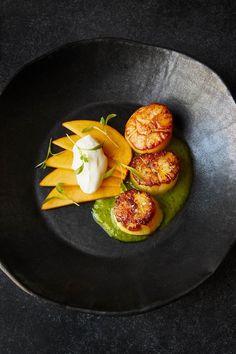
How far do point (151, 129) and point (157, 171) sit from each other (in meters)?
0.24

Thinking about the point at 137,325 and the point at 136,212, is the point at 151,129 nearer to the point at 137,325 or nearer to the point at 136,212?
the point at 136,212

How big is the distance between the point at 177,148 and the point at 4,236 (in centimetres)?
107

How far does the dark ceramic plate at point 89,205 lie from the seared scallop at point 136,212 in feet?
0.35

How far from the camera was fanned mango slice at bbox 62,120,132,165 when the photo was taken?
2957 mm

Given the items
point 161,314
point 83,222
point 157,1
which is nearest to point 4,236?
point 83,222

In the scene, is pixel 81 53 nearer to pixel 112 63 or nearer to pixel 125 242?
pixel 112 63

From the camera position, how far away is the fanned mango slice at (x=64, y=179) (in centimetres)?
291

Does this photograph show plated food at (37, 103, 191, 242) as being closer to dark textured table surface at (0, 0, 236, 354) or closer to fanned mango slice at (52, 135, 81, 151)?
fanned mango slice at (52, 135, 81, 151)

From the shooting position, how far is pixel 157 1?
3357mm

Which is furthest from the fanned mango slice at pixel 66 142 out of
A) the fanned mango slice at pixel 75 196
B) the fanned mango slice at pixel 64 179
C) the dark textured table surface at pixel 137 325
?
the dark textured table surface at pixel 137 325

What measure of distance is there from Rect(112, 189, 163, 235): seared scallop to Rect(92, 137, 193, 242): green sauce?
6 centimetres

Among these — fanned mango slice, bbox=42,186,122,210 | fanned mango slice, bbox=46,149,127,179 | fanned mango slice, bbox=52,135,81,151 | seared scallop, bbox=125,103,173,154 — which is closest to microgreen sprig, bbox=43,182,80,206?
fanned mango slice, bbox=42,186,122,210

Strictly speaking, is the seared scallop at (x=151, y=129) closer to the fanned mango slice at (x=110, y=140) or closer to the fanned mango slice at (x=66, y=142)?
the fanned mango slice at (x=110, y=140)

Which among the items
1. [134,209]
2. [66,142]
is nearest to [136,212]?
[134,209]
